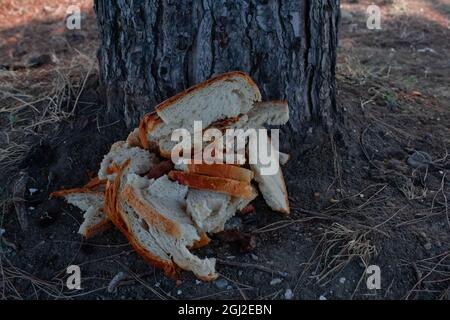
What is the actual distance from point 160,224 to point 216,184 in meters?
0.29

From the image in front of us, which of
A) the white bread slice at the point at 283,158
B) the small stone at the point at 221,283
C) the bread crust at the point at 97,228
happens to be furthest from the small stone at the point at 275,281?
the bread crust at the point at 97,228

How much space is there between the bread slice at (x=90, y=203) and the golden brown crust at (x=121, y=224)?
0.13 metres

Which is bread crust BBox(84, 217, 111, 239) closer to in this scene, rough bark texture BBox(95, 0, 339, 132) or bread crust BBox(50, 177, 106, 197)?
bread crust BBox(50, 177, 106, 197)

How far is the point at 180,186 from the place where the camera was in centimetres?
242

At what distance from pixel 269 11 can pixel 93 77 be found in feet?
4.56

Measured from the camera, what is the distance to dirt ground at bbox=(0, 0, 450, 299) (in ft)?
7.84

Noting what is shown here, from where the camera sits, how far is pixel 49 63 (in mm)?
4453

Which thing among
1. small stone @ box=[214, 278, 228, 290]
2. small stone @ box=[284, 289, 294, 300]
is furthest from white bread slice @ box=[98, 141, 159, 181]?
small stone @ box=[284, 289, 294, 300]

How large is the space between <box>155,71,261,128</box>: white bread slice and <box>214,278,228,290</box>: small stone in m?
0.71

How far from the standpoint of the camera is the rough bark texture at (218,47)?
2582mm

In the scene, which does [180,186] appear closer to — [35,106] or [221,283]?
[221,283]

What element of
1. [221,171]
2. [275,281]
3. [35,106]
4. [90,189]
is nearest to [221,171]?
[221,171]

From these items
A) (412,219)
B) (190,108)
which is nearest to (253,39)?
(190,108)
